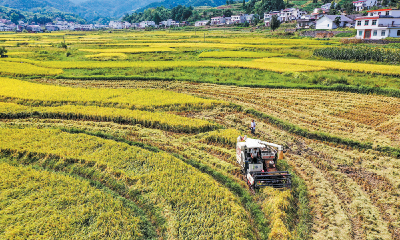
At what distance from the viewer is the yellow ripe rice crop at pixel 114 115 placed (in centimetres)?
1491

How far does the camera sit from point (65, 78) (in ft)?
91.9

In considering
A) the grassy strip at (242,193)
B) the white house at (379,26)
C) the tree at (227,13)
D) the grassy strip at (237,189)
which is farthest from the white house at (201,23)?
the grassy strip at (242,193)

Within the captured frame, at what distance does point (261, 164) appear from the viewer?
970cm

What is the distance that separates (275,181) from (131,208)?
199 inches

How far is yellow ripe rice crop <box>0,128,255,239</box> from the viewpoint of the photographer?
7.57 m

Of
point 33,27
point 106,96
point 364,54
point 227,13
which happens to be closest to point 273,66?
point 364,54

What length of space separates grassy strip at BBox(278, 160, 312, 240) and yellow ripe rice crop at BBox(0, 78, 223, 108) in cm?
982

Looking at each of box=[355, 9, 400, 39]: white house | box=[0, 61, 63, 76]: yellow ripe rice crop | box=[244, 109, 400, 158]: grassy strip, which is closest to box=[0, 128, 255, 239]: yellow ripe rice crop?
box=[244, 109, 400, 158]: grassy strip

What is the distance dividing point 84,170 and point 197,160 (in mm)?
4591

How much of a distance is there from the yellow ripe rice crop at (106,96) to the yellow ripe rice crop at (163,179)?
5731 millimetres

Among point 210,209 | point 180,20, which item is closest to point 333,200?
point 210,209

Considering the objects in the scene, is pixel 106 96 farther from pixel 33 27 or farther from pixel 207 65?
pixel 33 27

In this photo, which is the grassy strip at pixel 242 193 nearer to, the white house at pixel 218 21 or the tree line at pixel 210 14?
the tree line at pixel 210 14

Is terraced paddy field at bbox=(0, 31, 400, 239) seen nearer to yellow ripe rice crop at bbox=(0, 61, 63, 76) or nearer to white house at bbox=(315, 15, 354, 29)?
yellow ripe rice crop at bbox=(0, 61, 63, 76)
